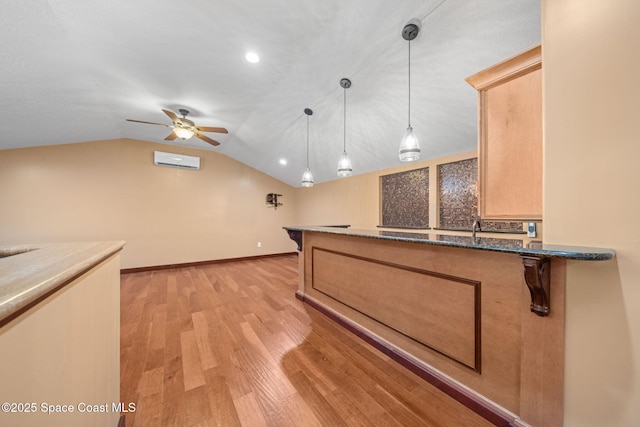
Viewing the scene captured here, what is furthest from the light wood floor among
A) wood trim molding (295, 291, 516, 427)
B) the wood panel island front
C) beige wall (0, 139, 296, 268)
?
beige wall (0, 139, 296, 268)

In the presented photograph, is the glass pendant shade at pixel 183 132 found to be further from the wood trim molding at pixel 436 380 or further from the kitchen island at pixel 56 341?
the wood trim molding at pixel 436 380

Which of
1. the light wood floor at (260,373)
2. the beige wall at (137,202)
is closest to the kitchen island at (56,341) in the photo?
the light wood floor at (260,373)

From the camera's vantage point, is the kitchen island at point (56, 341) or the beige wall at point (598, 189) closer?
the kitchen island at point (56, 341)

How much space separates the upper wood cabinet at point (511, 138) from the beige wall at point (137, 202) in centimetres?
539

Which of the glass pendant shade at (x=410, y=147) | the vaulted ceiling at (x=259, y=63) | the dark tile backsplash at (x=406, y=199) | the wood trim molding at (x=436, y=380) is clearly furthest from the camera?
the dark tile backsplash at (x=406, y=199)

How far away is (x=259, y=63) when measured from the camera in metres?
2.45

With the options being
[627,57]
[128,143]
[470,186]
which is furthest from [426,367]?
[128,143]

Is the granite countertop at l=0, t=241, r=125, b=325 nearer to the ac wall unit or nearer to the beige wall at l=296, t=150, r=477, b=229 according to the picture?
the beige wall at l=296, t=150, r=477, b=229

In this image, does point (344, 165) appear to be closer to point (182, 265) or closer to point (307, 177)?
point (307, 177)

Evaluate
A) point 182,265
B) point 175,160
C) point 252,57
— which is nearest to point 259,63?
point 252,57

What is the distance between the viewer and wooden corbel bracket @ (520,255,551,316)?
1094 mm

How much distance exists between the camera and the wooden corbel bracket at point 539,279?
109 centimetres

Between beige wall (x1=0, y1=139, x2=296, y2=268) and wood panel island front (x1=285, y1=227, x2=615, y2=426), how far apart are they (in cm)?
443

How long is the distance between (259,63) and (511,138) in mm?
2432
